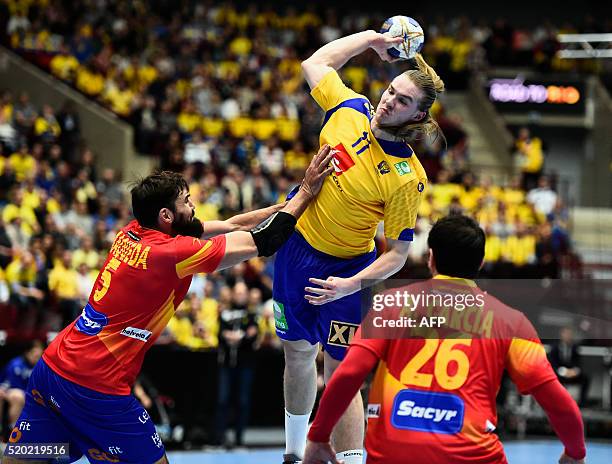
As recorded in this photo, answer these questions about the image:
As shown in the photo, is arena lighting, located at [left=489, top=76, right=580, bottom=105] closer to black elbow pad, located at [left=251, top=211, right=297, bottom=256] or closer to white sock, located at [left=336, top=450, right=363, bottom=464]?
white sock, located at [left=336, top=450, right=363, bottom=464]

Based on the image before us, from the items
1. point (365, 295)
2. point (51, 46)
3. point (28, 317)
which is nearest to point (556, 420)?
point (365, 295)

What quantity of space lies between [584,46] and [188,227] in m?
22.7

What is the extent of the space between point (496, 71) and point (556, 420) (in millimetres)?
26047

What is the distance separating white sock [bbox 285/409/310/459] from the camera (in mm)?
7078

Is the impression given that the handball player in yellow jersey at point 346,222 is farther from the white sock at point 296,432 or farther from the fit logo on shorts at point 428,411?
the fit logo on shorts at point 428,411

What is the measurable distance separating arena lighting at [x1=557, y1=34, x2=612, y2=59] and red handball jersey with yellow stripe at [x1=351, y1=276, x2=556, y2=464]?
21.9 metres

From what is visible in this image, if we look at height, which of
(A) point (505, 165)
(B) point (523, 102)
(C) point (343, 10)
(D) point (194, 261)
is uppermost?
(C) point (343, 10)

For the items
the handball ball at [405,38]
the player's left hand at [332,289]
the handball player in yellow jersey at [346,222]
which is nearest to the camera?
the player's left hand at [332,289]

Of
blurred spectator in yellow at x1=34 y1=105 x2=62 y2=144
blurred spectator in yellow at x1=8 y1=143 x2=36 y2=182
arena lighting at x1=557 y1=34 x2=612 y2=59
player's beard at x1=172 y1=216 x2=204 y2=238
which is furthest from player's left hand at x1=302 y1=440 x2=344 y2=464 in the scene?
arena lighting at x1=557 y1=34 x2=612 y2=59

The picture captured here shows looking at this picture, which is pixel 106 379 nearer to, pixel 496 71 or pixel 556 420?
pixel 556 420

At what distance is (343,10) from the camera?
32.7 meters

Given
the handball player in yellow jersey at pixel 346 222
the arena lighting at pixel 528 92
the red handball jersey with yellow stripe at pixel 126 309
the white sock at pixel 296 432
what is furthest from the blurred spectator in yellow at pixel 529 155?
the red handball jersey with yellow stripe at pixel 126 309

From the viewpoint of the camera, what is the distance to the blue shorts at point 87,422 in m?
6.03

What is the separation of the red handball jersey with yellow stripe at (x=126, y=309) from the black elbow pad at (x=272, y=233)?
0.22 meters
